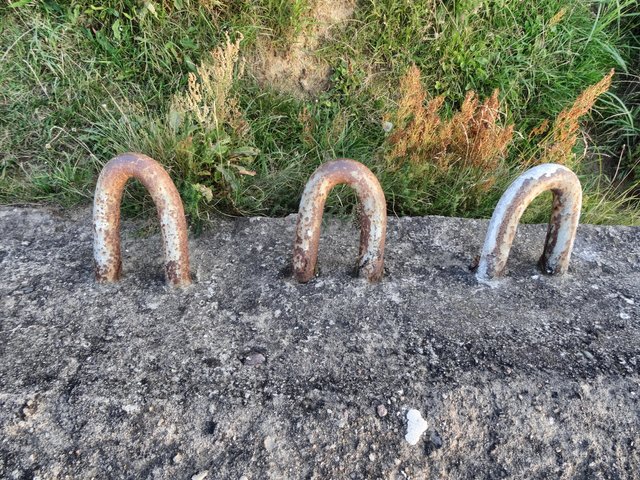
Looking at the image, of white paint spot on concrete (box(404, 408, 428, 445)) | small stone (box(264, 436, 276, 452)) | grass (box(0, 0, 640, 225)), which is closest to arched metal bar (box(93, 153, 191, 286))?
grass (box(0, 0, 640, 225))

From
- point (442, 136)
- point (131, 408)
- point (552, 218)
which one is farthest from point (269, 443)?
point (442, 136)

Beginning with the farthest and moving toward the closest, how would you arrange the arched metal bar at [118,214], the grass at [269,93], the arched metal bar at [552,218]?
the grass at [269,93]
the arched metal bar at [552,218]
the arched metal bar at [118,214]

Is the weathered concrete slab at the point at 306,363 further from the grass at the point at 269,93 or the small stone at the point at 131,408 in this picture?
the grass at the point at 269,93

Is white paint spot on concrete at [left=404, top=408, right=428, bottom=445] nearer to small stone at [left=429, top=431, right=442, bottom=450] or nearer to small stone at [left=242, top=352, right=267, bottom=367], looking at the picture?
small stone at [left=429, top=431, right=442, bottom=450]

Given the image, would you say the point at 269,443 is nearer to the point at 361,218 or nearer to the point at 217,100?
the point at 361,218

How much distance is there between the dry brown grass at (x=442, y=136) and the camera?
10.2 ft

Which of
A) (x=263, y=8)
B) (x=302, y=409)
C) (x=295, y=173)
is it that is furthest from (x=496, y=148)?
(x=302, y=409)

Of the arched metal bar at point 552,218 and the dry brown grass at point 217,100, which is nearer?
the arched metal bar at point 552,218

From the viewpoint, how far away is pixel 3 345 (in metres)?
2.18

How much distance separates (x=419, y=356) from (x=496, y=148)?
1551mm

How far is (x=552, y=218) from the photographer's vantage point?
8.53ft

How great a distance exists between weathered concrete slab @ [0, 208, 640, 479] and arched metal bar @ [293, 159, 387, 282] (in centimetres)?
12

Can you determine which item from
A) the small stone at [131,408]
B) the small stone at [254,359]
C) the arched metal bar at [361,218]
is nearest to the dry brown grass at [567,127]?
the arched metal bar at [361,218]

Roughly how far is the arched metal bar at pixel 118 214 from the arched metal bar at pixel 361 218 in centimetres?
55
